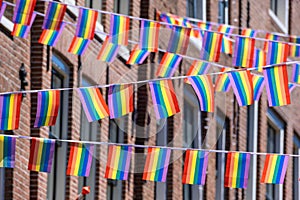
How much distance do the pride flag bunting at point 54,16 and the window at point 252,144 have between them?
13.5 metres

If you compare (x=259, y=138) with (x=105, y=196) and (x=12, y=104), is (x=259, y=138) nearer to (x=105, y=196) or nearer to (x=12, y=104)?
(x=105, y=196)

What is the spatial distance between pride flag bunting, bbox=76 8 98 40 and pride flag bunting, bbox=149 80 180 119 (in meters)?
2.09

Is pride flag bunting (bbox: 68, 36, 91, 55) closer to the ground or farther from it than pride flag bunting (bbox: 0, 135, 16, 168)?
farther from it

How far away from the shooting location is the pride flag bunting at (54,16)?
21.7 metres

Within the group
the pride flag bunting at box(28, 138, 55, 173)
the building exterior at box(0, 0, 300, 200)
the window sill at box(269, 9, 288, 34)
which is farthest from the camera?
the window sill at box(269, 9, 288, 34)

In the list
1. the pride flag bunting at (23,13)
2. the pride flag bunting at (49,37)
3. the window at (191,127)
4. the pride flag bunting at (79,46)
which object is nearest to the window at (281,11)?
the window at (191,127)

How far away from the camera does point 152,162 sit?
20.9 m

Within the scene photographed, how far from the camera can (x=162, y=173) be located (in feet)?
69.6

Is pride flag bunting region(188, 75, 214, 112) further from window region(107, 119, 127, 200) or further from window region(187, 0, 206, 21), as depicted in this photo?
window region(187, 0, 206, 21)

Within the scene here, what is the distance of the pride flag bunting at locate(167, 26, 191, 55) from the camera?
930 inches

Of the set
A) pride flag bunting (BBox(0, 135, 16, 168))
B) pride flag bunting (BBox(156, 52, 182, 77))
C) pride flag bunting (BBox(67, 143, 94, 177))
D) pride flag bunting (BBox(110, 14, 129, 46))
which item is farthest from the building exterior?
pride flag bunting (BBox(0, 135, 16, 168))

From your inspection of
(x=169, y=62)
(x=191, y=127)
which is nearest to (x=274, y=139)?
(x=191, y=127)

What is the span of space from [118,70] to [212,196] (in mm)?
5281

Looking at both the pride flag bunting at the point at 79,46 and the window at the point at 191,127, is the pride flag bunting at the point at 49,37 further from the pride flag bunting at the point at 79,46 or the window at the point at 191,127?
the window at the point at 191,127
